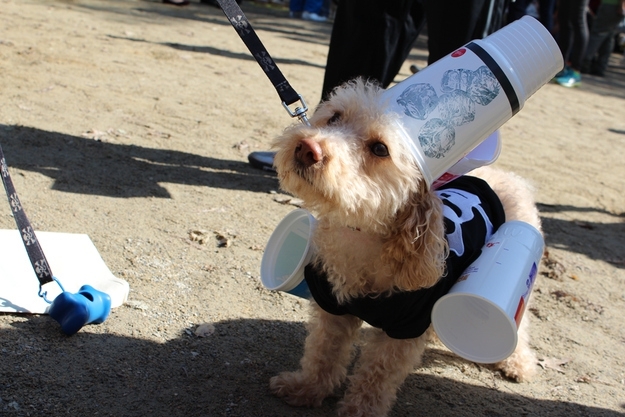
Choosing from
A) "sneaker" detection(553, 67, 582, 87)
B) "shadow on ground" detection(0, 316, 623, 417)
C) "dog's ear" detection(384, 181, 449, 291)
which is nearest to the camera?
"dog's ear" detection(384, 181, 449, 291)

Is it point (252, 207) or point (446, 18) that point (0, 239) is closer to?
point (252, 207)

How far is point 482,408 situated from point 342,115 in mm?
1427

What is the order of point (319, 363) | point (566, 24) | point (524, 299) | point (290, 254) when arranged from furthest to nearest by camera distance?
point (566, 24), point (290, 254), point (319, 363), point (524, 299)

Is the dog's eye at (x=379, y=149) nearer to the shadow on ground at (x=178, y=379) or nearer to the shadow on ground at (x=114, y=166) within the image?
the shadow on ground at (x=178, y=379)

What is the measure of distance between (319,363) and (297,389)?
0.14 meters

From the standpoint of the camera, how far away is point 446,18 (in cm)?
331

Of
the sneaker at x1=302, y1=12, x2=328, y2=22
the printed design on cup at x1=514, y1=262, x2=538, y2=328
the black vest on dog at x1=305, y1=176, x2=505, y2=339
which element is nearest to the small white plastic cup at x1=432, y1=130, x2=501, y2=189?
the black vest on dog at x1=305, y1=176, x2=505, y2=339

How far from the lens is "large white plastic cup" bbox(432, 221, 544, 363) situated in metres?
2.06

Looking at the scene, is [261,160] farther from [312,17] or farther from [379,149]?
[312,17]

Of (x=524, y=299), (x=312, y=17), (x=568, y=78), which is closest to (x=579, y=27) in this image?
(x=568, y=78)

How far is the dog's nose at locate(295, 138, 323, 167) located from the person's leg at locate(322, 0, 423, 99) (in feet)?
6.13

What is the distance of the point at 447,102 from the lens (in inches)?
77.2

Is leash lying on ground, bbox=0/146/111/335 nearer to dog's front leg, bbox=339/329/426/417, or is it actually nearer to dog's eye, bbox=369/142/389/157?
dog's front leg, bbox=339/329/426/417

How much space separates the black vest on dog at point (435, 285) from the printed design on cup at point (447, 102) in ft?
1.56
